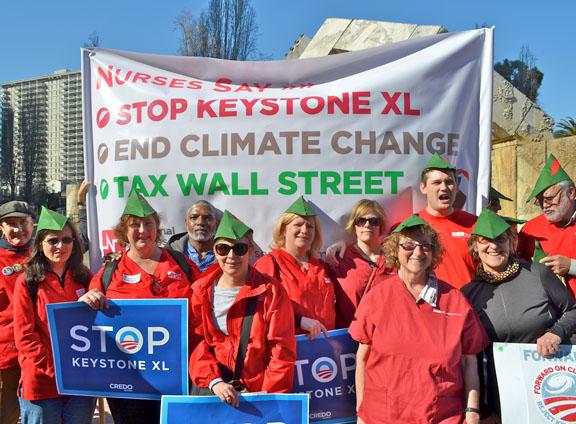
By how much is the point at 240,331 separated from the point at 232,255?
404 mm

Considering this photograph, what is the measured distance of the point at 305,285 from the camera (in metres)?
3.68

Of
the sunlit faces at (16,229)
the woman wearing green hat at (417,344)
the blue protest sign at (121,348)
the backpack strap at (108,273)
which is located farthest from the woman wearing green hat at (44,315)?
the woman wearing green hat at (417,344)

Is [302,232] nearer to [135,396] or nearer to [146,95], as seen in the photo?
[135,396]

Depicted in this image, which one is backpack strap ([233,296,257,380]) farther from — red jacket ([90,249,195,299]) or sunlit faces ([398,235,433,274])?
sunlit faces ([398,235,433,274])

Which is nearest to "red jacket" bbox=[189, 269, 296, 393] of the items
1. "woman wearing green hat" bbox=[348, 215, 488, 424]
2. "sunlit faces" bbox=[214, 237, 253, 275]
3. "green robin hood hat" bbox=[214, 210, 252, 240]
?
"sunlit faces" bbox=[214, 237, 253, 275]

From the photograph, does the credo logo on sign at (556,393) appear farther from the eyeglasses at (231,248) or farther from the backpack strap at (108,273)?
the backpack strap at (108,273)

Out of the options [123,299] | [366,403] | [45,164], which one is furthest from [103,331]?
[45,164]

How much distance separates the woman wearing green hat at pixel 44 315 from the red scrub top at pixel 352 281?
1615mm

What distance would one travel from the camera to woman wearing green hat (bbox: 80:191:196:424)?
12.1 feet

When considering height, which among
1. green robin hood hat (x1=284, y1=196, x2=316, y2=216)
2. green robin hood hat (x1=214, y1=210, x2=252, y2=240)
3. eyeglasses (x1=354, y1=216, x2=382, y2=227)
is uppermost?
green robin hood hat (x1=284, y1=196, x2=316, y2=216)

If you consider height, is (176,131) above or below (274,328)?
above

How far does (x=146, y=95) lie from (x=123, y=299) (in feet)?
5.86

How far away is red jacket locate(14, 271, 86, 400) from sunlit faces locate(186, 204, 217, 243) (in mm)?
1037

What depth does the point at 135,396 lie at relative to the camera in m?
3.70
